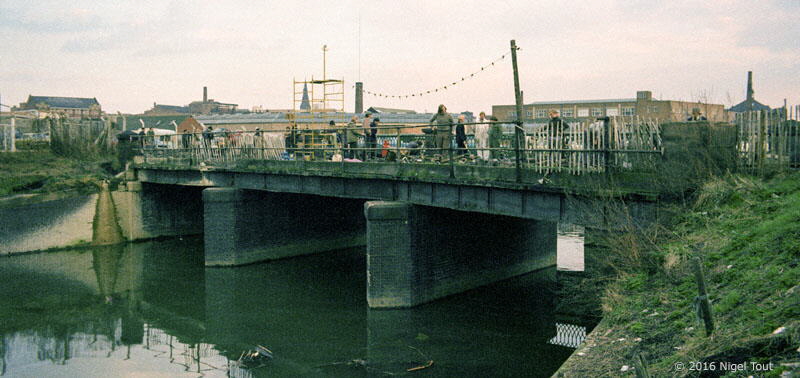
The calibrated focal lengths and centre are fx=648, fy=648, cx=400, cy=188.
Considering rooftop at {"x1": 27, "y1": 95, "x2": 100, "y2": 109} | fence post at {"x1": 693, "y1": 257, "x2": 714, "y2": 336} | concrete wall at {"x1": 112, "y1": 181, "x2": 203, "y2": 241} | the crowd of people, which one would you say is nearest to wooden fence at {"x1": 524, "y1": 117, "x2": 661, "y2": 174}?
the crowd of people

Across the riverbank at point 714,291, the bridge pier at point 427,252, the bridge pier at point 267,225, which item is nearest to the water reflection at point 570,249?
the bridge pier at point 427,252

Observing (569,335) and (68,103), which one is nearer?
(569,335)

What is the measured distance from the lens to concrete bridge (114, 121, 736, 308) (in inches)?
565

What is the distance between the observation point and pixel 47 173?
34812mm

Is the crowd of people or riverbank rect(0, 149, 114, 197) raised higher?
the crowd of people

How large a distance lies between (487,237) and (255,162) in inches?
→ 399

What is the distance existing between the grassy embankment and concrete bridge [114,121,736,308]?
211cm

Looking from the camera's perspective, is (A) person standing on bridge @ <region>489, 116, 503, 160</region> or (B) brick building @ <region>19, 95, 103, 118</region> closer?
(A) person standing on bridge @ <region>489, 116, 503, 160</region>

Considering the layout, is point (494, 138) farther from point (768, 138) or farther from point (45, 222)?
point (45, 222)

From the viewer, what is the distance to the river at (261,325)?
1521 centimetres

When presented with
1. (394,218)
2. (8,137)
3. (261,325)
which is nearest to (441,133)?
(394,218)

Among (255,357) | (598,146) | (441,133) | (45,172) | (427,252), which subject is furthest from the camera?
(45,172)

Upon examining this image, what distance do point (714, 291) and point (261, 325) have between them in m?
12.9

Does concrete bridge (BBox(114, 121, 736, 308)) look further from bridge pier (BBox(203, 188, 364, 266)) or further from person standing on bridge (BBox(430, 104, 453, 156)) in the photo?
person standing on bridge (BBox(430, 104, 453, 156))
